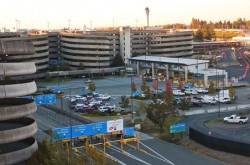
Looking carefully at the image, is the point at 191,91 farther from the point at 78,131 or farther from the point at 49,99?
the point at 78,131

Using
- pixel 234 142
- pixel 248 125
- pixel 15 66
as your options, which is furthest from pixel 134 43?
pixel 15 66

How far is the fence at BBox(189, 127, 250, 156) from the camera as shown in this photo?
26141mm

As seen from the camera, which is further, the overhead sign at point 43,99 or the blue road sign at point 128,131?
the overhead sign at point 43,99

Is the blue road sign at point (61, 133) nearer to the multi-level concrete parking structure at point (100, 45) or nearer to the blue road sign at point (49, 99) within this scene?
the blue road sign at point (49, 99)

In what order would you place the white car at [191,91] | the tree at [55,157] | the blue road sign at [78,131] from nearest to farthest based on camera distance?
the tree at [55,157], the blue road sign at [78,131], the white car at [191,91]

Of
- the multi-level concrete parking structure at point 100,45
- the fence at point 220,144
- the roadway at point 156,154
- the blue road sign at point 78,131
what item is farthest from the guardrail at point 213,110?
the multi-level concrete parking structure at point 100,45

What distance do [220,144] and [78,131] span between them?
30.5 feet

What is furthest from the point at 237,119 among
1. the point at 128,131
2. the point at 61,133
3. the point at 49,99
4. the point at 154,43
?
the point at 154,43

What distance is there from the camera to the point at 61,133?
27.0m

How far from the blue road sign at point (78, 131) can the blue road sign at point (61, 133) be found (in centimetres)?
33

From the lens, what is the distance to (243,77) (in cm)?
7362

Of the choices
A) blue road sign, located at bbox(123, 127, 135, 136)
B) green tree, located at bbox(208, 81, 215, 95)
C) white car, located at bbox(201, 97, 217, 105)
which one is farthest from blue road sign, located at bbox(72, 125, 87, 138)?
green tree, located at bbox(208, 81, 215, 95)

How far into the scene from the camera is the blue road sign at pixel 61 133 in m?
26.7

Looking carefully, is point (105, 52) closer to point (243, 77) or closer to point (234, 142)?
point (243, 77)
